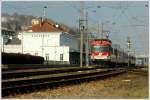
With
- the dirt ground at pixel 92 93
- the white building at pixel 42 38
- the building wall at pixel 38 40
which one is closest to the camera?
the dirt ground at pixel 92 93

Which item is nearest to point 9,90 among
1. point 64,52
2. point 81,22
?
point 81,22

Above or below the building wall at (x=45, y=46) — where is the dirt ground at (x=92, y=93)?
below

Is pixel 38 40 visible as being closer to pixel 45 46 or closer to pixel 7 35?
pixel 45 46

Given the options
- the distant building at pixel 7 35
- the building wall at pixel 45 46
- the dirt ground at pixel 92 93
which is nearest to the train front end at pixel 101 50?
the dirt ground at pixel 92 93

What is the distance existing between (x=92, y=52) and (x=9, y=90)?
3431 cm

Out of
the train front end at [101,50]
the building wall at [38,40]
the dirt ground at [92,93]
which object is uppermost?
the building wall at [38,40]

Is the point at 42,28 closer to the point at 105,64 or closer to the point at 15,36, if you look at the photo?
the point at 15,36

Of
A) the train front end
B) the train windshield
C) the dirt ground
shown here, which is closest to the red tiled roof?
the train front end

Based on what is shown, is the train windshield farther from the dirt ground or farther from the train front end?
the dirt ground

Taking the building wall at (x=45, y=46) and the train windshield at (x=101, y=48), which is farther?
the building wall at (x=45, y=46)

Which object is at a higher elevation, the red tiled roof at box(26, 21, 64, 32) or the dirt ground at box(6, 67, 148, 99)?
→ the red tiled roof at box(26, 21, 64, 32)

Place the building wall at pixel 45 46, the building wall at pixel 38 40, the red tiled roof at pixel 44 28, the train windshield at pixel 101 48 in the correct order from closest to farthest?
the train windshield at pixel 101 48, the building wall at pixel 45 46, the building wall at pixel 38 40, the red tiled roof at pixel 44 28

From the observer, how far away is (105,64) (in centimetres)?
5091

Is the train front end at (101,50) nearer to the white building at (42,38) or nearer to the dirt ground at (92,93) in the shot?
the dirt ground at (92,93)
